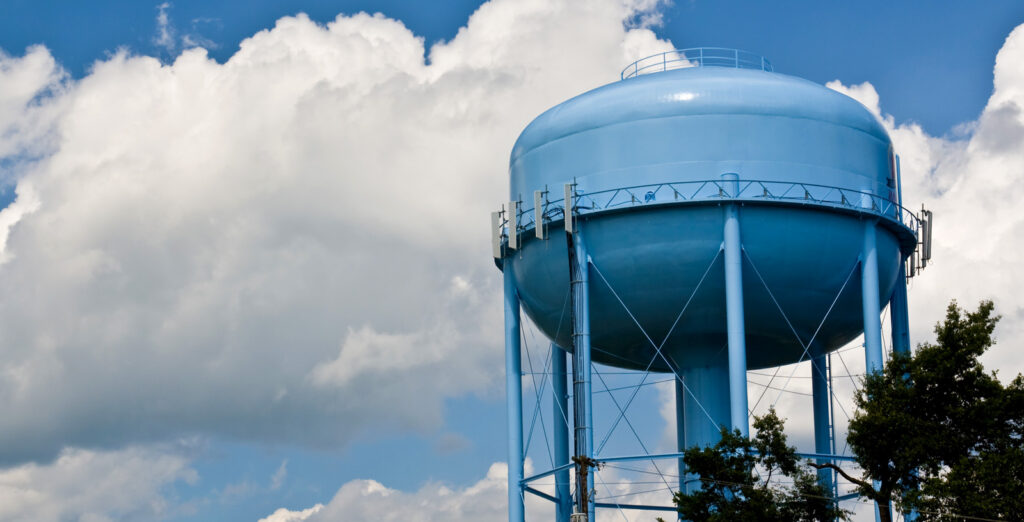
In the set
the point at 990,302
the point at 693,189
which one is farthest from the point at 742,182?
the point at 990,302

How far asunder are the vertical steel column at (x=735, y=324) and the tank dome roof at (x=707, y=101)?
266 centimetres

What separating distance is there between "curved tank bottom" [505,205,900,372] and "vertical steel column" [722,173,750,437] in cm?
41

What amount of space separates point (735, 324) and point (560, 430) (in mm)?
6328

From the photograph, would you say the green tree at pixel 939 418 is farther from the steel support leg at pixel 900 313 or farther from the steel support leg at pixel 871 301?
the steel support leg at pixel 900 313

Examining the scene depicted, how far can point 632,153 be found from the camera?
3384 cm

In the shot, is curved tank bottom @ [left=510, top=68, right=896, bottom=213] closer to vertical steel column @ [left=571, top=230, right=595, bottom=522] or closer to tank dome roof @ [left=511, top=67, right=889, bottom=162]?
tank dome roof @ [left=511, top=67, right=889, bottom=162]

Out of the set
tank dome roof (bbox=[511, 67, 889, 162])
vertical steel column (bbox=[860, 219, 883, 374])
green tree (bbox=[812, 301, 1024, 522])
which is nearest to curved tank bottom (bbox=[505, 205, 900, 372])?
vertical steel column (bbox=[860, 219, 883, 374])

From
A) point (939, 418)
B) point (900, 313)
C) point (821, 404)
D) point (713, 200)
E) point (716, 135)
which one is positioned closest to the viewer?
point (939, 418)

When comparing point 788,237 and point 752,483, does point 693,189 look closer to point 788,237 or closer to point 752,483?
point 788,237

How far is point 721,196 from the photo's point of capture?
3297 centimetres

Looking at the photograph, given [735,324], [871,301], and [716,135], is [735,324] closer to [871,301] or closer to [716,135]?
[871,301]

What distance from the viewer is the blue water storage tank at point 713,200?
33156 mm

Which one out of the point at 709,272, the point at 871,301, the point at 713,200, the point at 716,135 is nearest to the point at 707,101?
the point at 716,135

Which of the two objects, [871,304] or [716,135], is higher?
[716,135]
